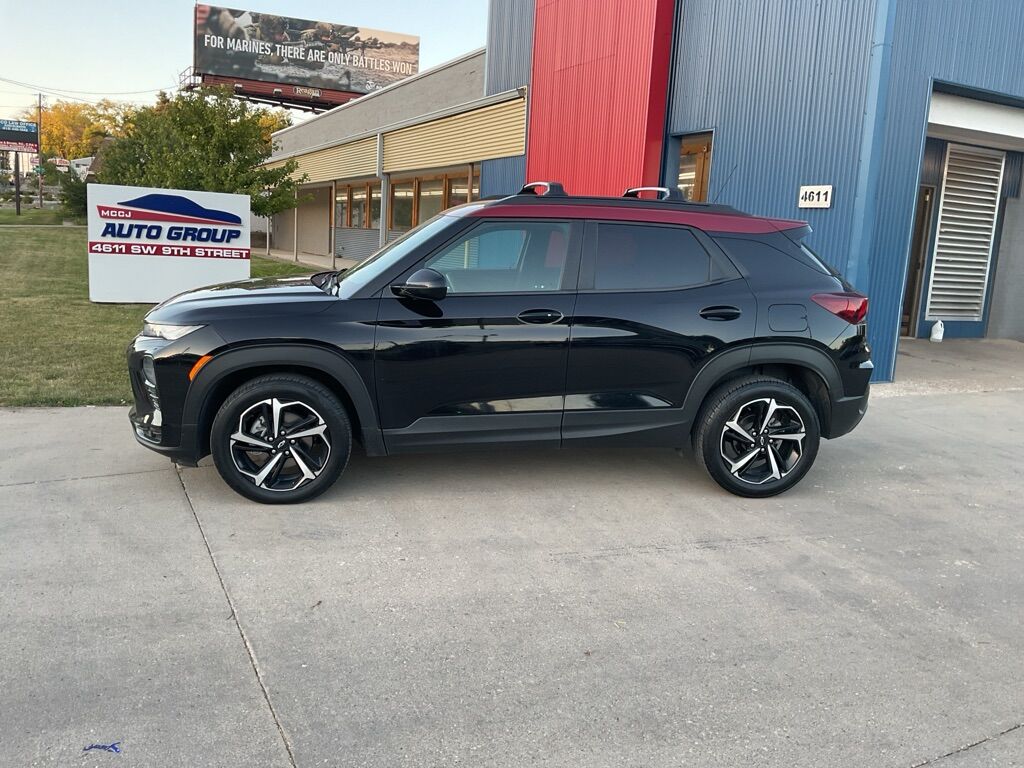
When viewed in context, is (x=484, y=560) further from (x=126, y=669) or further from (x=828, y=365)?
(x=828, y=365)

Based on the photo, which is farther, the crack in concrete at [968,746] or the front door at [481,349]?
the front door at [481,349]

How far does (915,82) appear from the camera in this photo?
8.91m

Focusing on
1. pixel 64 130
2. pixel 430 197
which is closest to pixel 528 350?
pixel 430 197

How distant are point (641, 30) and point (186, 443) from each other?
345 inches

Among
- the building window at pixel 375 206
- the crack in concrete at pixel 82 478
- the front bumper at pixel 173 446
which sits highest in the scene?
the building window at pixel 375 206

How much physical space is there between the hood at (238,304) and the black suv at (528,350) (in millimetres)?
13

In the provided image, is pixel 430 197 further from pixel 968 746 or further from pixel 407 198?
pixel 968 746

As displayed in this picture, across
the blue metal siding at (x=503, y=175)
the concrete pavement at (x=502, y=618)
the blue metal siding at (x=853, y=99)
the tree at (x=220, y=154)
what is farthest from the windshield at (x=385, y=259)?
the tree at (x=220, y=154)

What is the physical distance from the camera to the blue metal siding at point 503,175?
47.2 feet

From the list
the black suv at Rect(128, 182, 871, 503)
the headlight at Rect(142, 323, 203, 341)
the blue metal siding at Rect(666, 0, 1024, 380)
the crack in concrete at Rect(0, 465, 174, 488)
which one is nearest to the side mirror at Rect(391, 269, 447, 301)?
the black suv at Rect(128, 182, 871, 503)

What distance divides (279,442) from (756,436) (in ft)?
9.40

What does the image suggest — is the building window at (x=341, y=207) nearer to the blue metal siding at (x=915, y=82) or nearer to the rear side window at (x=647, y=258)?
the blue metal siding at (x=915, y=82)

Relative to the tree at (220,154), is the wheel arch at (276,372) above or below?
below

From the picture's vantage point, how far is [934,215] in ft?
42.2
